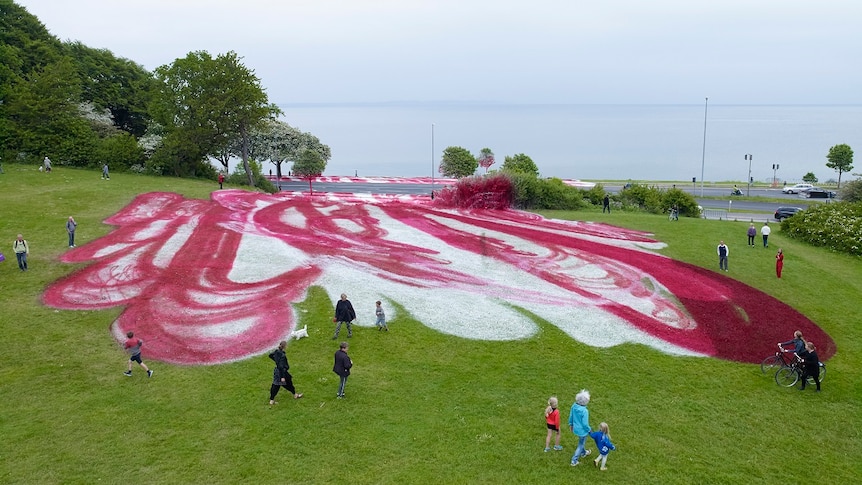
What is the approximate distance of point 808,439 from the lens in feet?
61.7

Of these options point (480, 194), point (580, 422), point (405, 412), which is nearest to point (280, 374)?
point (405, 412)

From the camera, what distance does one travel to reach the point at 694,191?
9094 centimetres

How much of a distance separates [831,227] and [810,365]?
28.4 meters

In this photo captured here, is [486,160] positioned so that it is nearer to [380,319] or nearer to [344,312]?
[380,319]

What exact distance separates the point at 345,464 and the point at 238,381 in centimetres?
690

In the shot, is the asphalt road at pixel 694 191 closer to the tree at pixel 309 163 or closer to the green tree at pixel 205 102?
the tree at pixel 309 163

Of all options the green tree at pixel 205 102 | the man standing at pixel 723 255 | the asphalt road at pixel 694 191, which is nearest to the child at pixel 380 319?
the man standing at pixel 723 255

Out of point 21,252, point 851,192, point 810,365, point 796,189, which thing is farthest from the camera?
point 796,189

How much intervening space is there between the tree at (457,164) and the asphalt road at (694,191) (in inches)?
125

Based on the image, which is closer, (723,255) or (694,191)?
(723,255)

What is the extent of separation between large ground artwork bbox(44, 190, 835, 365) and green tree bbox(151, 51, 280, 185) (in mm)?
26156

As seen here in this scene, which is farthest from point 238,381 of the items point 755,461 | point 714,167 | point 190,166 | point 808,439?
point 714,167

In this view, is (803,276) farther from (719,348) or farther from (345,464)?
→ (345,464)

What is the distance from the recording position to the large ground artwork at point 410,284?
26484 mm
